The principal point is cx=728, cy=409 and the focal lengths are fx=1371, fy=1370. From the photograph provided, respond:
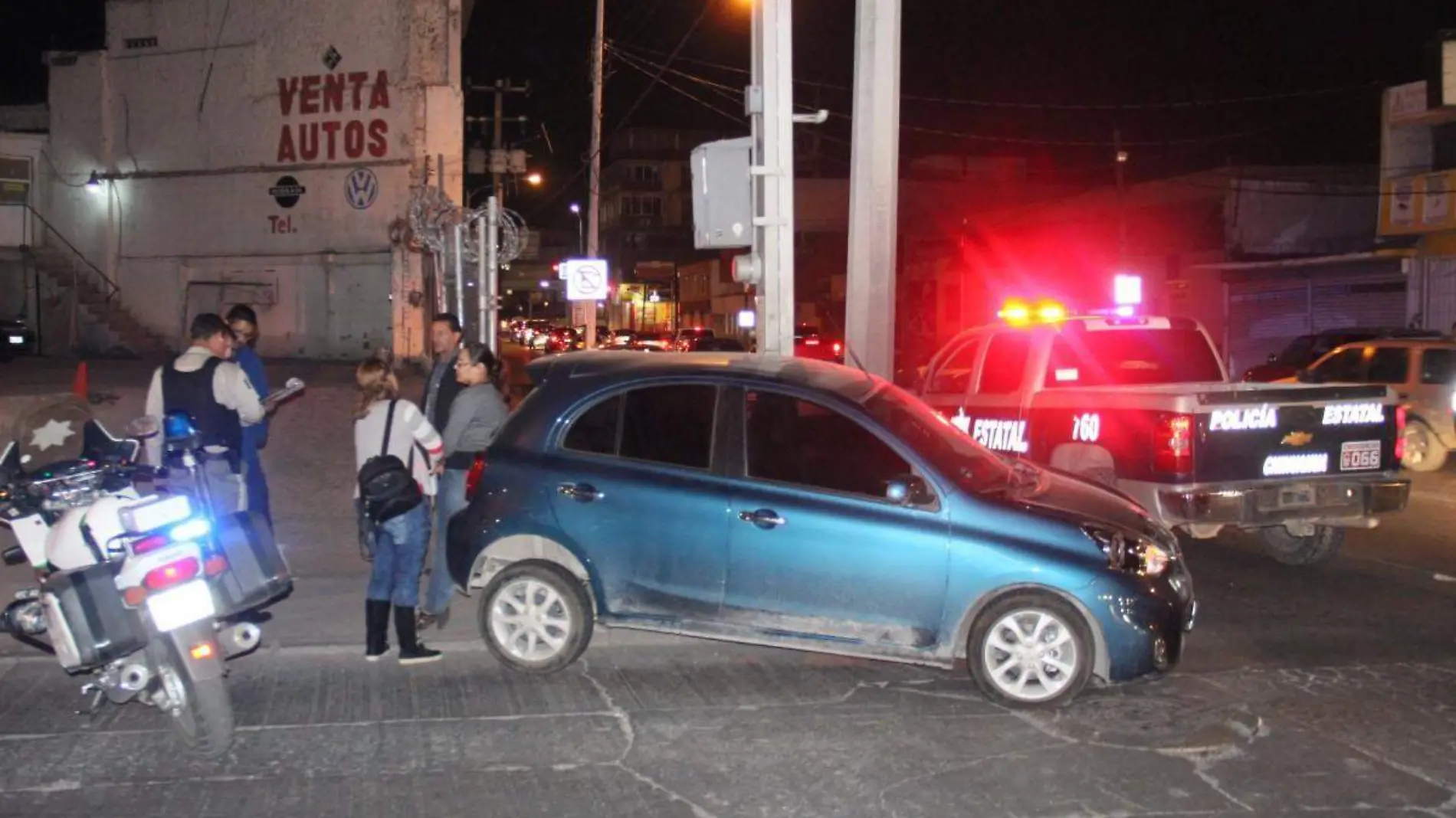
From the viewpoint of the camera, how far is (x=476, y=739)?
20.1ft

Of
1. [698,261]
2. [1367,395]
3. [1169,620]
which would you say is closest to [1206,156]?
[698,261]

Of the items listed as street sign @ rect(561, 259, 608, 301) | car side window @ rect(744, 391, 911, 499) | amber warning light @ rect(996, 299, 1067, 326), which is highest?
street sign @ rect(561, 259, 608, 301)

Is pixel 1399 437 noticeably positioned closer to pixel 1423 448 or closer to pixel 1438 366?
pixel 1423 448

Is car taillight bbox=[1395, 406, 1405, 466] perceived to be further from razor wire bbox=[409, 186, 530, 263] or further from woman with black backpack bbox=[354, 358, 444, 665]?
razor wire bbox=[409, 186, 530, 263]

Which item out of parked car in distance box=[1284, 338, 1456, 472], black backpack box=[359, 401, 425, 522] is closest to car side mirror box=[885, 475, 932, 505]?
Result: black backpack box=[359, 401, 425, 522]

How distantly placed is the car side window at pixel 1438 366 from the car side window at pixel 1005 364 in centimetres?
890

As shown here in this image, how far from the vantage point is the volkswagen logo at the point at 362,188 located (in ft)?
98.7

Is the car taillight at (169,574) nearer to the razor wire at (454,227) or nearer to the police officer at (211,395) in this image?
the police officer at (211,395)

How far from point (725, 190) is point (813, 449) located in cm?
386

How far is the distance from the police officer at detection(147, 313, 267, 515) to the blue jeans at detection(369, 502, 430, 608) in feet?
4.08

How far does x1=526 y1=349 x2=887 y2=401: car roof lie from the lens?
7016mm

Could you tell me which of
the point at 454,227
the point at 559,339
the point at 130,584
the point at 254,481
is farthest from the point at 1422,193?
the point at 130,584

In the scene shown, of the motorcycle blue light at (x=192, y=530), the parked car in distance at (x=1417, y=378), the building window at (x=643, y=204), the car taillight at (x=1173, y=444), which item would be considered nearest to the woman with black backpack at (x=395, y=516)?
the motorcycle blue light at (x=192, y=530)

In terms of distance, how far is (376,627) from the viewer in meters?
7.40
